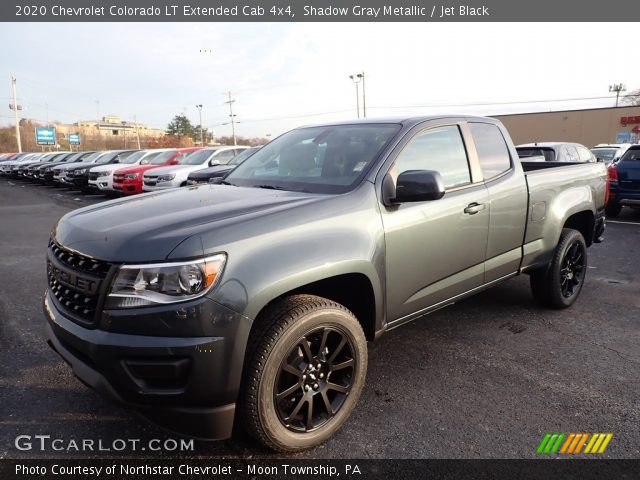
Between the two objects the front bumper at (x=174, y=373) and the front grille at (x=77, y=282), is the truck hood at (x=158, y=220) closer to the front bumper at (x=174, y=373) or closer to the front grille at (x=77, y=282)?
the front grille at (x=77, y=282)

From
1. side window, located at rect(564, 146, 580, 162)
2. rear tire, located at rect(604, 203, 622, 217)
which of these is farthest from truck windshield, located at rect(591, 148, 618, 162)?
side window, located at rect(564, 146, 580, 162)

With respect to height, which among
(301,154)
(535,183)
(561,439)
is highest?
(301,154)

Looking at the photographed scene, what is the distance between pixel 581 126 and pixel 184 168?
42.2 metres

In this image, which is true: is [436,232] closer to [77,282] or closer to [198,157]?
[77,282]

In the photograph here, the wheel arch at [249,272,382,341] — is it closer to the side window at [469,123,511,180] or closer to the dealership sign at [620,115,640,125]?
the side window at [469,123,511,180]

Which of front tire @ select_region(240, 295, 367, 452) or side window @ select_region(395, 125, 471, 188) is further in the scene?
side window @ select_region(395, 125, 471, 188)

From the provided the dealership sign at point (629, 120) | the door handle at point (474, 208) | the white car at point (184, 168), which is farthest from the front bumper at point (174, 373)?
the dealership sign at point (629, 120)

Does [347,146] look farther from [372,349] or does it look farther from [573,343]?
[573,343]

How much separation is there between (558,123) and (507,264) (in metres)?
46.9

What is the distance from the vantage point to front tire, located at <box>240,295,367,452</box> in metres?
2.23

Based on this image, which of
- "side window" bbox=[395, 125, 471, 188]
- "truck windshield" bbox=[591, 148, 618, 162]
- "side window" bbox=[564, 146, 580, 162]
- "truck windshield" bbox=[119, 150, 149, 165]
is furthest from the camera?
"truck windshield" bbox=[119, 150, 149, 165]

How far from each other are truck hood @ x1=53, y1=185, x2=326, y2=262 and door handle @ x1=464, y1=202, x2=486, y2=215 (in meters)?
1.22

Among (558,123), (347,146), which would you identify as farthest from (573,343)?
(558,123)

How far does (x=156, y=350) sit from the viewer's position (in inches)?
79.0
